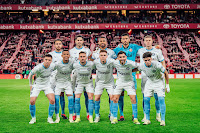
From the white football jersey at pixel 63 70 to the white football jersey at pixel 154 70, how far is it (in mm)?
A: 2181

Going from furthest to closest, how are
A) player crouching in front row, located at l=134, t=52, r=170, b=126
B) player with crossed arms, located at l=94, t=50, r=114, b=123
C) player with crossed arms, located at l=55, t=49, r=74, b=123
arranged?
1. player with crossed arms, located at l=55, t=49, r=74, b=123
2. player with crossed arms, located at l=94, t=50, r=114, b=123
3. player crouching in front row, located at l=134, t=52, r=170, b=126

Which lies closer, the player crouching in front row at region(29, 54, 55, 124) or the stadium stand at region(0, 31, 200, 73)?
the player crouching in front row at region(29, 54, 55, 124)

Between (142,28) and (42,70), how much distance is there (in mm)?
31683

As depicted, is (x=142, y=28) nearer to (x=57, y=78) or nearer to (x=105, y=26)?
(x=105, y=26)

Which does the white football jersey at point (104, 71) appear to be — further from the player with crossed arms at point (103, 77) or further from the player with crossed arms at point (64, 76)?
the player with crossed arms at point (64, 76)

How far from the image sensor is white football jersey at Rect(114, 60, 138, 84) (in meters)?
6.88

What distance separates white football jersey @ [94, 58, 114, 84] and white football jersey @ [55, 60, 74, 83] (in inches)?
32.7

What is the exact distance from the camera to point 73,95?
7875mm

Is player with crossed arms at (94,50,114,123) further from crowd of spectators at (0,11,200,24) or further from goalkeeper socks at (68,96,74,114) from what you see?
crowd of spectators at (0,11,200,24)

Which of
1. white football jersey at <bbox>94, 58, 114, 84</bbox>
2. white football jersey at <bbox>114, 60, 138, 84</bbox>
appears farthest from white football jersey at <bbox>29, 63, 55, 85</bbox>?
white football jersey at <bbox>114, 60, 138, 84</bbox>

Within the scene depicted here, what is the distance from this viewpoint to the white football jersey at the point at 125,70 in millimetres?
6883

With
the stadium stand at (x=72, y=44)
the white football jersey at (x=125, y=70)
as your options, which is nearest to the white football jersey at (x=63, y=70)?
the white football jersey at (x=125, y=70)

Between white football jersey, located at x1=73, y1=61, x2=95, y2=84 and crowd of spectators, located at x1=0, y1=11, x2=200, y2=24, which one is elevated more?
crowd of spectators, located at x1=0, y1=11, x2=200, y2=24

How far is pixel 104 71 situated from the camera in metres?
7.11
